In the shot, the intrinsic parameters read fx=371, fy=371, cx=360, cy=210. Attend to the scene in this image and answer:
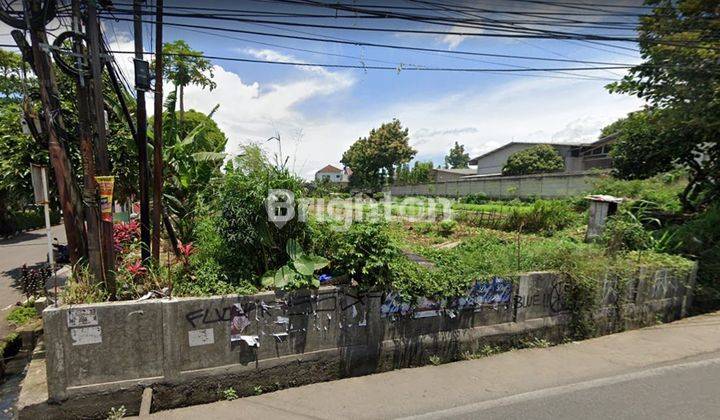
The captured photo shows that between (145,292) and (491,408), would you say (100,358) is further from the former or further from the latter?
(491,408)

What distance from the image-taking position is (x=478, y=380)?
4539 mm

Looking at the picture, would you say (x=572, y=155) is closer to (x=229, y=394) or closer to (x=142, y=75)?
(x=142, y=75)

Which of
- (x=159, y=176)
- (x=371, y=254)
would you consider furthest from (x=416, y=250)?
(x=159, y=176)

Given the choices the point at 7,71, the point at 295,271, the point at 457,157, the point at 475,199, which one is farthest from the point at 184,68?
the point at 457,157

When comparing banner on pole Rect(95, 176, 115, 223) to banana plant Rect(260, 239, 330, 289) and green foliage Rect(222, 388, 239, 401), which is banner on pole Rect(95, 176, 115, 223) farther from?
green foliage Rect(222, 388, 239, 401)

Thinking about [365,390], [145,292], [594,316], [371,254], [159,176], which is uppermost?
[159,176]

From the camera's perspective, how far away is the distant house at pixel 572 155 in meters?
34.3

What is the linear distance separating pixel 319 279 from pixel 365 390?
138 centimetres

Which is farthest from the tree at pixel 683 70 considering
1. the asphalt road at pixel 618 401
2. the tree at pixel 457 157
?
the tree at pixel 457 157

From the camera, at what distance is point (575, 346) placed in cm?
561

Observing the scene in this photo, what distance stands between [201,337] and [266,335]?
2.22 ft

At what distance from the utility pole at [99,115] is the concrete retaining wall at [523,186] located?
2050cm

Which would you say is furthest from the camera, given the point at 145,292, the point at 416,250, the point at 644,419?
the point at 416,250

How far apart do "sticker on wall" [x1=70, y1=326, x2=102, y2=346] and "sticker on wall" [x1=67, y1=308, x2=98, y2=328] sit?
5 centimetres
